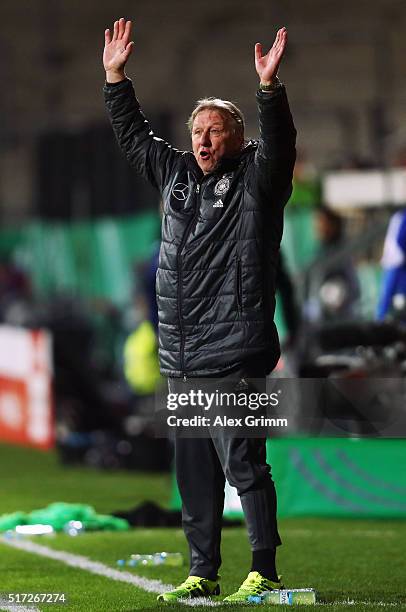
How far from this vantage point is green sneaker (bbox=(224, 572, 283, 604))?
5750 mm

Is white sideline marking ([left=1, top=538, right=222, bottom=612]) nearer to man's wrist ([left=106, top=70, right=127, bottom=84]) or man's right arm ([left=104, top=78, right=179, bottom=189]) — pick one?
man's right arm ([left=104, top=78, right=179, bottom=189])

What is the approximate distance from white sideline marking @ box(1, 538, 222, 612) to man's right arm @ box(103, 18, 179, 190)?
5.43ft

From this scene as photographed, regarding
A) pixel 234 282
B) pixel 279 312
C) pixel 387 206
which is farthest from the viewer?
pixel 387 206

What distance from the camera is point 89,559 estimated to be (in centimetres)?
767

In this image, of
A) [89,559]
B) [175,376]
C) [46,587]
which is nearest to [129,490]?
[89,559]

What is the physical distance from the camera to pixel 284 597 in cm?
570

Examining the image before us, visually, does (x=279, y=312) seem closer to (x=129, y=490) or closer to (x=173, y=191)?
(x=129, y=490)

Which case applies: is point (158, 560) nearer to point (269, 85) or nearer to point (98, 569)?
point (98, 569)

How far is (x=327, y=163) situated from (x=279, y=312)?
25.5 ft

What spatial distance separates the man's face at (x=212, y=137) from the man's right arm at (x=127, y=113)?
0.97 feet

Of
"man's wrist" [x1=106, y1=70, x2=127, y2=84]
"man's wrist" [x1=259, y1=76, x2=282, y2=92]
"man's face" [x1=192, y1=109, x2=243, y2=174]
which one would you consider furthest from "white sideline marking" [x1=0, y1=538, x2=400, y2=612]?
"man's wrist" [x1=106, y1=70, x2=127, y2=84]

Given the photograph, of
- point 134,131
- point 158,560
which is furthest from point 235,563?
point 134,131

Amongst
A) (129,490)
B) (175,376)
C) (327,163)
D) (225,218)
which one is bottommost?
(129,490)

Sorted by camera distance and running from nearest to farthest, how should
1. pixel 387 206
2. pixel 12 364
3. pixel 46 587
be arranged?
pixel 46 587
pixel 387 206
pixel 12 364
